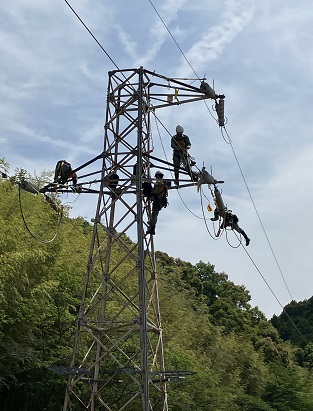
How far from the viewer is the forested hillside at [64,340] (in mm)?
15234

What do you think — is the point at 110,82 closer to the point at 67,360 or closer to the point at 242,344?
the point at 67,360

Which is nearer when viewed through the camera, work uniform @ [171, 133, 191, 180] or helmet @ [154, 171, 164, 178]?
helmet @ [154, 171, 164, 178]

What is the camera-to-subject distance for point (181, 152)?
11062mm

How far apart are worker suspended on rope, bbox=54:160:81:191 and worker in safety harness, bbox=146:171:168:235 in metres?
1.40

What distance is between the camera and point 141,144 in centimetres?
1044

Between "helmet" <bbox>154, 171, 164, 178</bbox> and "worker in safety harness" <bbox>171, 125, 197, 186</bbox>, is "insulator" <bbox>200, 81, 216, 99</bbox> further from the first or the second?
"helmet" <bbox>154, 171, 164, 178</bbox>

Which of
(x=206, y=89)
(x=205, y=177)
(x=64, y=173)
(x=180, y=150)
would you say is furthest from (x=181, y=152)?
(x=64, y=173)

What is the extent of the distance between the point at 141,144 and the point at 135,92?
110 cm

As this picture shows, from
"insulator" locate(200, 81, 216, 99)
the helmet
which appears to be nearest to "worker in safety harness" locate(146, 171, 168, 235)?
the helmet

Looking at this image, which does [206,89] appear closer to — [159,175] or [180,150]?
[180,150]

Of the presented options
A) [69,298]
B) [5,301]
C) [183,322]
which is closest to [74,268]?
[69,298]

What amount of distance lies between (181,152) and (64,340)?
9.45 metres

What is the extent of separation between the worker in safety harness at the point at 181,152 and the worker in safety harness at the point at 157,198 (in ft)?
1.08

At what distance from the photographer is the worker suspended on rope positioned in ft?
35.8
